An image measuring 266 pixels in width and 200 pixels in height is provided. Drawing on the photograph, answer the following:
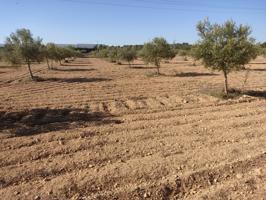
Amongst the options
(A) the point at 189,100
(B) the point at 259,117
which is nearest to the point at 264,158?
(B) the point at 259,117

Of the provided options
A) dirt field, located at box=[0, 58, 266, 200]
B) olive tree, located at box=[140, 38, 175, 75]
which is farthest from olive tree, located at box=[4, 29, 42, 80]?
dirt field, located at box=[0, 58, 266, 200]

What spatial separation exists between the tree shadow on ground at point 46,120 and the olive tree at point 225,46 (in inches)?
292

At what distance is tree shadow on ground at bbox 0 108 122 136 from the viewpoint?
1048 cm

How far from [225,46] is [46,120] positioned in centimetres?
988

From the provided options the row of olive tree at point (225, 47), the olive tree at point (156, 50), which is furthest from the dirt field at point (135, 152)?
the olive tree at point (156, 50)

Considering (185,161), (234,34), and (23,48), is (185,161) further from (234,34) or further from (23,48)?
(23,48)

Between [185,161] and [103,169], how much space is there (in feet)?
6.15

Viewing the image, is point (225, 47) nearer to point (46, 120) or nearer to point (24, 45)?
point (46, 120)

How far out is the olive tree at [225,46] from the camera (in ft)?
55.3

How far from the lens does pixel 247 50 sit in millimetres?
16859

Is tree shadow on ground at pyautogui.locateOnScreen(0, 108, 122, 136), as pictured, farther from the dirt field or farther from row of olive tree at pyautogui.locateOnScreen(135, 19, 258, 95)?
row of olive tree at pyautogui.locateOnScreen(135, 19, 258, 95)

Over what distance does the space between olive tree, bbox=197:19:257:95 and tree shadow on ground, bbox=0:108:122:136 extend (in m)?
7.41

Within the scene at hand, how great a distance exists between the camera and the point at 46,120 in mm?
12000

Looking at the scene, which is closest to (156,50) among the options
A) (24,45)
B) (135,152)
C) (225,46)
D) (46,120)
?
(24,45)
